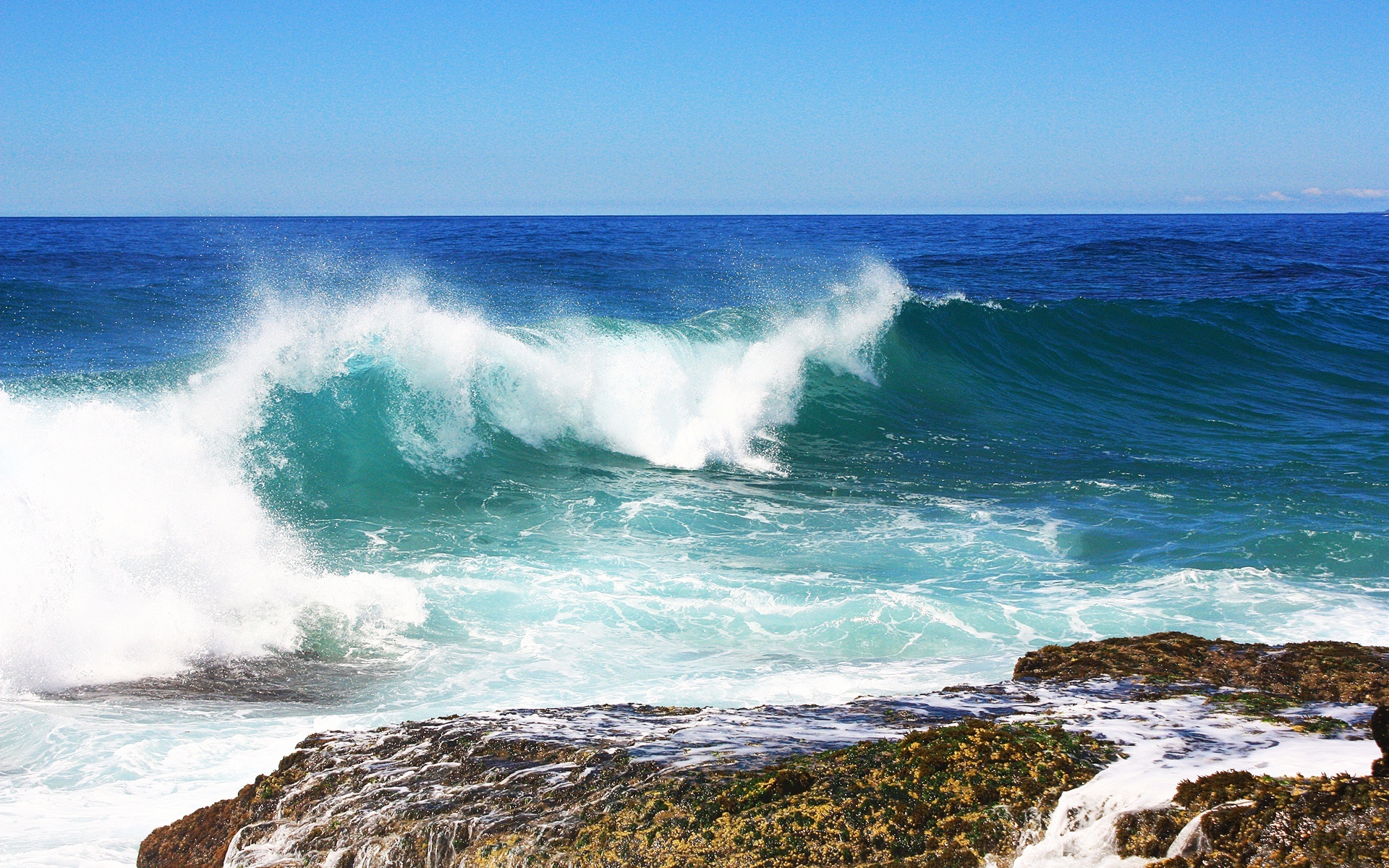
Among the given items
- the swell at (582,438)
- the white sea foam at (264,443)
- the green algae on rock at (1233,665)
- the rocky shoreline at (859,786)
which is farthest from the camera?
the swell at (582,438)

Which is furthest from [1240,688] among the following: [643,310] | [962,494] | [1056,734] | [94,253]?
[94,253]

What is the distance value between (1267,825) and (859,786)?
110 centimetres

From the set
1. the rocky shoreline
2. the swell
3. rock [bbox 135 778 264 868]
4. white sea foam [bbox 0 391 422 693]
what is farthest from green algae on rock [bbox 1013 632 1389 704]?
white sea foam [bbox 0 391 422 693]

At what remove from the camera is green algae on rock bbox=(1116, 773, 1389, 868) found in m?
2.32

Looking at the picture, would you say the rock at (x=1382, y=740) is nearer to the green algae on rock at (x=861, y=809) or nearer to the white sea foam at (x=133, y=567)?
the green algae on rock at (x=861, y=809)

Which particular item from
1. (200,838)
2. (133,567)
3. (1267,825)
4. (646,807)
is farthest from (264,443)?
(1267,825)

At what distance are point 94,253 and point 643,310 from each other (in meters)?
24.0

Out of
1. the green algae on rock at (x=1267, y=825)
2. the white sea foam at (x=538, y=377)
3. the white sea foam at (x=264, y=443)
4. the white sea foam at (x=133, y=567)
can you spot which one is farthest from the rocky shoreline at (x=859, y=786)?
the white sea foam at (x=538, y=377)

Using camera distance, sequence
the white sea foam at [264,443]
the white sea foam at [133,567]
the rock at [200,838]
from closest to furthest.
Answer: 1. the rock at [200,838]
2. the white sea foam at [133,567]
3. the white sea foam at [264,443]

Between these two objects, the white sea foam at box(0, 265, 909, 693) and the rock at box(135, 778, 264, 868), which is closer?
the rock at box(135, 778, 264, 868)

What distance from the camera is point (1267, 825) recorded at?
2.43m

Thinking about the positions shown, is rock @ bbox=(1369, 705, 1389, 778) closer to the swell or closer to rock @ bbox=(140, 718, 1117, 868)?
rock @ bbox=(140, 718, 1117, 868)

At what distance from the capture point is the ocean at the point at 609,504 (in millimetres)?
6090

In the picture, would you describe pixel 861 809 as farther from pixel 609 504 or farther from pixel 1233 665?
pixel 609 504
